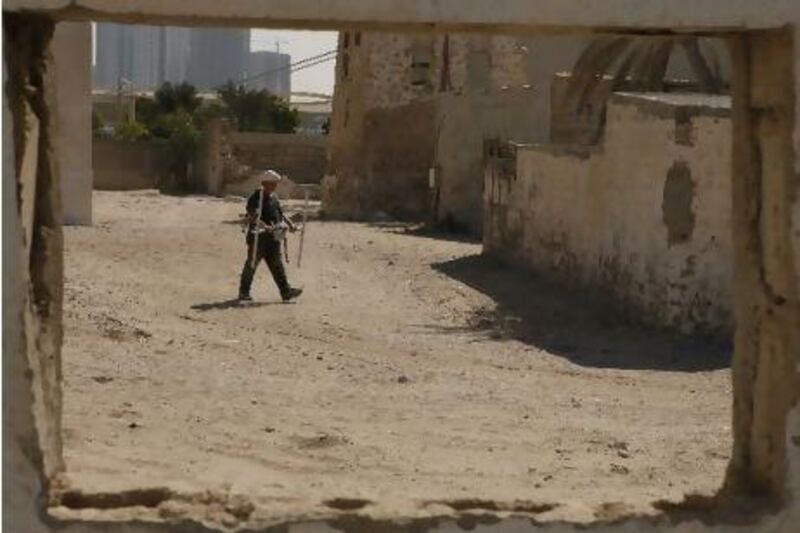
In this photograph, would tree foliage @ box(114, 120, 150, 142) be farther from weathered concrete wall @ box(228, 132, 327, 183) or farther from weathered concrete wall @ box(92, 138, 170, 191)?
weathered concrete wall @ box(228, 132, 327, 183)

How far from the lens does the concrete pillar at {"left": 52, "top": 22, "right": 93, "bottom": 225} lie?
18.7 meters

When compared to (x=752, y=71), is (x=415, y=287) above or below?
below

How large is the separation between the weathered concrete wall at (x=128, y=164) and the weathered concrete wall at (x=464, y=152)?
55.3 ft

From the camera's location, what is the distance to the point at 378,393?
9.14m

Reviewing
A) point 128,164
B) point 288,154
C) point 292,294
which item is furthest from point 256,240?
point 128,164

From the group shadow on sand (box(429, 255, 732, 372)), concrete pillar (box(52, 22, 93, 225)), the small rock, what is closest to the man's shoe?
shadow on sand (box(429, 255, 732, 372))

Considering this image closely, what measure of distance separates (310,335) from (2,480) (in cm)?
817

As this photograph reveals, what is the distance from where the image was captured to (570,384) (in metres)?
9.91

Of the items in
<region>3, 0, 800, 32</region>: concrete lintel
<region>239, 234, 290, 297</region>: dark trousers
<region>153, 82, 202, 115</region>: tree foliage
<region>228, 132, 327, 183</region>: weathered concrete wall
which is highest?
<region>153, 82, 202, 115</region>: tree foliage

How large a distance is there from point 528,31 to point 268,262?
10.2m

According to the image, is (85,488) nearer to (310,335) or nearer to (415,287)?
(310,335)

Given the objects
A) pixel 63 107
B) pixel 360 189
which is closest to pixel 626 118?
pixel 63 107

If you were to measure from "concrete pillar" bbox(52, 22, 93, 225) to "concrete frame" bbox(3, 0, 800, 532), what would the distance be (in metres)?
15.0

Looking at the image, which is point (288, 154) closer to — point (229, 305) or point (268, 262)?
point (268, 262)
